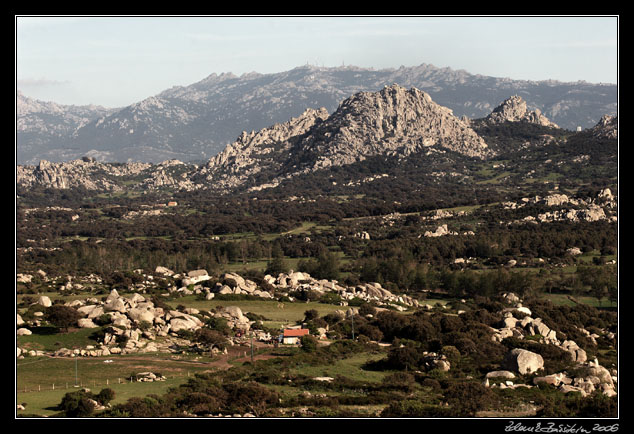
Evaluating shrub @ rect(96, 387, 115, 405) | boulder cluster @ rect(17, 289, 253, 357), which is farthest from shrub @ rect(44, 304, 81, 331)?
shrub @ rect(96, 387, 115, 405)

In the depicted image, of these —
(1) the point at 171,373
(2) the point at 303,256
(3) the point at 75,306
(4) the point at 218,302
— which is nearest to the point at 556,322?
(4) the point at 218,302

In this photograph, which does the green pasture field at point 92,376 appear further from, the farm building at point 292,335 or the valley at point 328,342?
the farm building at point 292,335

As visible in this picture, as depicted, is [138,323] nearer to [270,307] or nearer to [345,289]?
[270,307]

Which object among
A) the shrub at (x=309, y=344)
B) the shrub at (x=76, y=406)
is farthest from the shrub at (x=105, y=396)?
the shrub at (x=309, y=344)

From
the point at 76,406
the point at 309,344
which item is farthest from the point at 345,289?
the point at 76,406

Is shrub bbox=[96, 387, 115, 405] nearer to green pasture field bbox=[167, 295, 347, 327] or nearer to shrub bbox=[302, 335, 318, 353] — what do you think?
shrub bbox=[302, 335, 318, 353]

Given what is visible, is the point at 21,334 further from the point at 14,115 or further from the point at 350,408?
the point at 14,115

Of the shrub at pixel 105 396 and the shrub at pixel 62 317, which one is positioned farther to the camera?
the shrub at pixel 62 317

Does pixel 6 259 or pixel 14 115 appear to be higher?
pixel 14 115
